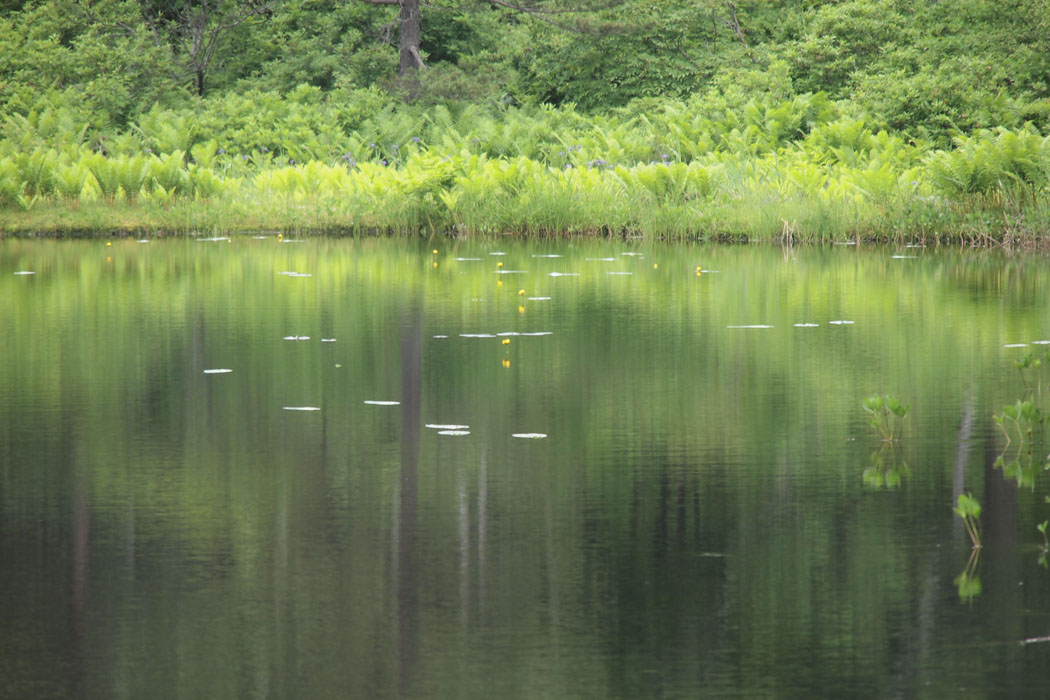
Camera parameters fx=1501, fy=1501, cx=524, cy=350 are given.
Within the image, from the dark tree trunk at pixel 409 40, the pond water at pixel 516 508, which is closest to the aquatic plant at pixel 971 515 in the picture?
the pond water at pixel 516 508

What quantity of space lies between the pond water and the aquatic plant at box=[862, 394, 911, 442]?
0.19 feet

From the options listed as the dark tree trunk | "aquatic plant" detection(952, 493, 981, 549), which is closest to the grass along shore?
the dark tree trunk

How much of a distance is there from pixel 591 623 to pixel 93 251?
14.4 m

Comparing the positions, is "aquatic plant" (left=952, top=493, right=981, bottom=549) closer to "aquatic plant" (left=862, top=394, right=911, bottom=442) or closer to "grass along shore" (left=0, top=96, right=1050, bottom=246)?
"aquatic plant" (left=862, top=394, right=911, bottom=442)

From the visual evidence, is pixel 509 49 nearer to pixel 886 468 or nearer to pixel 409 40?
pixel 409 40

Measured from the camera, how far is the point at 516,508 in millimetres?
4809

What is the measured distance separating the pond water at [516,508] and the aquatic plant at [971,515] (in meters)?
0.04

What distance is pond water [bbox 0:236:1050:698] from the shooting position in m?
3.44

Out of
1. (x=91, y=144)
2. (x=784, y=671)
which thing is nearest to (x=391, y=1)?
(x=91, y=144)

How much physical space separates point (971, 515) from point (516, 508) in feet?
4.63

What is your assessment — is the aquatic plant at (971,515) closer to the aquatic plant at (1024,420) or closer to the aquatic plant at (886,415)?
the aquatic plant at (1024,420)

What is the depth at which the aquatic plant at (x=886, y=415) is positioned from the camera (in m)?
5.93

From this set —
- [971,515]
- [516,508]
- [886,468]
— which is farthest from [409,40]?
[971,515]

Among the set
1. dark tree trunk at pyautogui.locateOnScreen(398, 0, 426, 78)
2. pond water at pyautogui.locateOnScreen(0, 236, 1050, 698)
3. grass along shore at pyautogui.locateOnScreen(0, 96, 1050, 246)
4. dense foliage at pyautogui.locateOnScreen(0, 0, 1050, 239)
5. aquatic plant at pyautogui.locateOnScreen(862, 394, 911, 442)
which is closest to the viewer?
pond water at pyautogui.locateOnScreen(0, 236, 1050, 698)
